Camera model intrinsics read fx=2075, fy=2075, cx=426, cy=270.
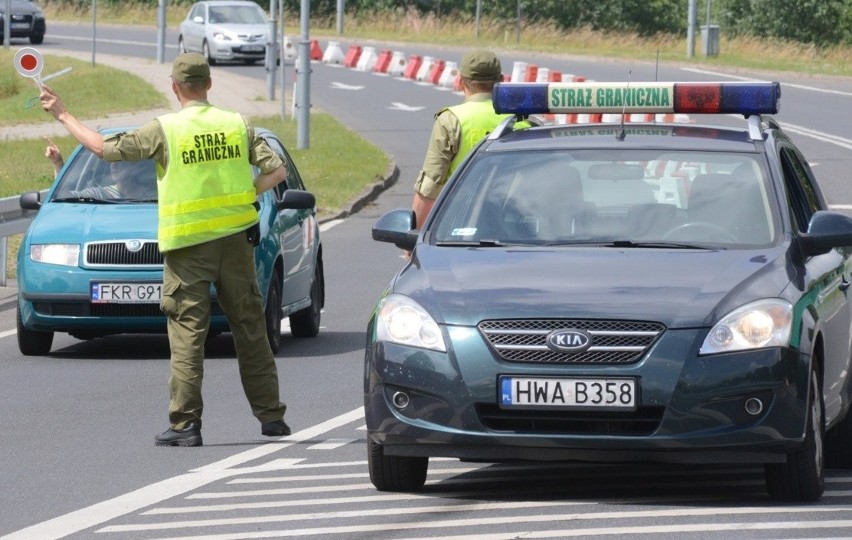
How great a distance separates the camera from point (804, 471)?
7.64m

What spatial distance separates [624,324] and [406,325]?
0.85 meters

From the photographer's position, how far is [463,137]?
1130 centimetres

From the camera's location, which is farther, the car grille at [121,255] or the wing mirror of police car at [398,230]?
the car grille at [121,255]

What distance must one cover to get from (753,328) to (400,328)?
131 centimetres

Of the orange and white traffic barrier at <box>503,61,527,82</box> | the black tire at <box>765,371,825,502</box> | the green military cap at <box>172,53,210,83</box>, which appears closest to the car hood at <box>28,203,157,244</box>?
the green military cap at <box>172,53,210,83</box>

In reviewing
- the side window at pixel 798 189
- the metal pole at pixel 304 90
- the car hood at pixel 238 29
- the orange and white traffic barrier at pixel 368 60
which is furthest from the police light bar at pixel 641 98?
the orange and white traffic barrier at pixel 368 60

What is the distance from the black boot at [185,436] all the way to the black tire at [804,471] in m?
2.86

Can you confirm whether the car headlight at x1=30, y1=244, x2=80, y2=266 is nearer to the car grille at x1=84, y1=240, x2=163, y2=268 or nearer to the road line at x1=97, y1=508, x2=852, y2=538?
the car grille at x1=84, y1=240, x2=163, y2=268

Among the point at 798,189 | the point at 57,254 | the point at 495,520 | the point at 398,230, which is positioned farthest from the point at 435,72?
the point at 495,520

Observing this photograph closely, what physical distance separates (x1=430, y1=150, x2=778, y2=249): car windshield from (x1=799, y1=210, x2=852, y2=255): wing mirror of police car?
0.55ft

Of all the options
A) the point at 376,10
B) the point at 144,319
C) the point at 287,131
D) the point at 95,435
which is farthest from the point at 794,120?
the point at 376,10

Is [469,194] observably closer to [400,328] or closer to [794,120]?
[400,328]

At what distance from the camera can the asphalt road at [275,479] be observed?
7.34 m

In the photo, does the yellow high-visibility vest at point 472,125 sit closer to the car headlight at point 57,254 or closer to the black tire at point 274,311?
the black tire at point 274,311
